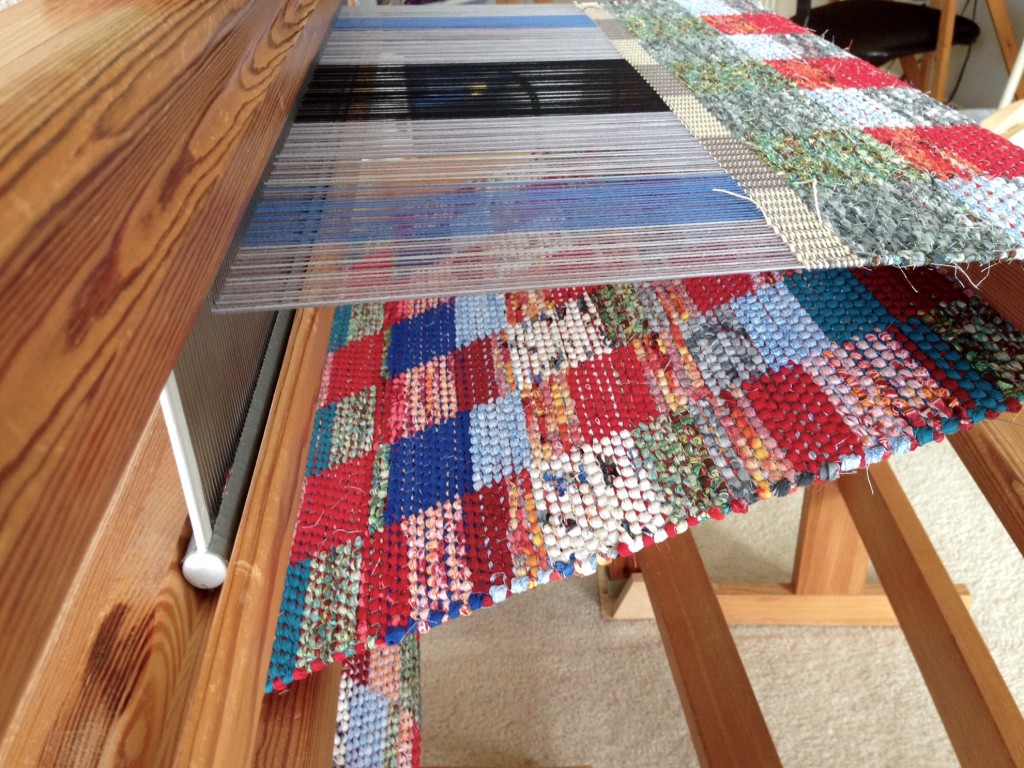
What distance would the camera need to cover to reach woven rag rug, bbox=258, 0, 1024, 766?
1.94 feet

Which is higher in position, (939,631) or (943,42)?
(943,42)

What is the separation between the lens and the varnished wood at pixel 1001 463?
1.98 ft

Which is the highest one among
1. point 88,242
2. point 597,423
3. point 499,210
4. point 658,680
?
point 88,242

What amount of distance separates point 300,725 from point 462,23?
894 millimetres

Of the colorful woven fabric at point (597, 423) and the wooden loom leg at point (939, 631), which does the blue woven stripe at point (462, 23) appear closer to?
the colorful woven fabric at point (597, 423)

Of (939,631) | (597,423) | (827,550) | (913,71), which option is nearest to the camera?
(597,423)

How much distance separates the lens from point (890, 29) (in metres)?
2.05

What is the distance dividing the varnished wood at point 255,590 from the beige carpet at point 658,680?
716 mm

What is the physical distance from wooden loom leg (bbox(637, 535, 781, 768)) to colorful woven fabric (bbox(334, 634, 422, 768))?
0.29 meters

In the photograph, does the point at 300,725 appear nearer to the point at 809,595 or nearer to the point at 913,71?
the point at 809,595

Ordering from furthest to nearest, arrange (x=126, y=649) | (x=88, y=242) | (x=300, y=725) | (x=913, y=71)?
1. (x=913, y=71)
2. (x=300, y=725)
3. (x=126, y=649)
4. (x=88, y=242)

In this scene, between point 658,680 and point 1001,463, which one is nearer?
point 1001,463

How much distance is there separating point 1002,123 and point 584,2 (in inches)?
23.9

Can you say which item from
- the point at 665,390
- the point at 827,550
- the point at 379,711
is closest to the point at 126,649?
the point at 379,711
